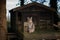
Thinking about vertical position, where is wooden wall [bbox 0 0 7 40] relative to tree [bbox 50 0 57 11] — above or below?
below

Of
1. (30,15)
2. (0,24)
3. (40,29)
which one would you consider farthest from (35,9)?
(0,24)

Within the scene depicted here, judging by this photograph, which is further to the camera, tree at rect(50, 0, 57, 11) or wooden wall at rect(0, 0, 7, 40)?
tree at rect(50, 0, 57, 11)

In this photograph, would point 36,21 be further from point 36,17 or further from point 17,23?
point 17,23

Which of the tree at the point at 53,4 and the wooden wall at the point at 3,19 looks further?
the tree at the point at 53,4

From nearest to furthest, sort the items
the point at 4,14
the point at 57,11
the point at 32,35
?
the point at 32,35 → the point at 4,14 → the point at 57,11

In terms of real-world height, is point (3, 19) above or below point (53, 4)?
below

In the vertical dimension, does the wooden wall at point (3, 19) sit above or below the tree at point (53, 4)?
below

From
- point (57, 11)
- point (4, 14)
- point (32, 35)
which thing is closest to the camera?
point (32, 35)

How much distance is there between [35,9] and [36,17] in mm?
229

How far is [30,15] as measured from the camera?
601cm

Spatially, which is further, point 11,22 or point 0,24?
point 11,22

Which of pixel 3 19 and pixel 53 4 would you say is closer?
pixel 3 19

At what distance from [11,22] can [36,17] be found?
1.04m

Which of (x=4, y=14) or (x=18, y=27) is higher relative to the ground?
(x=4, y=14)
